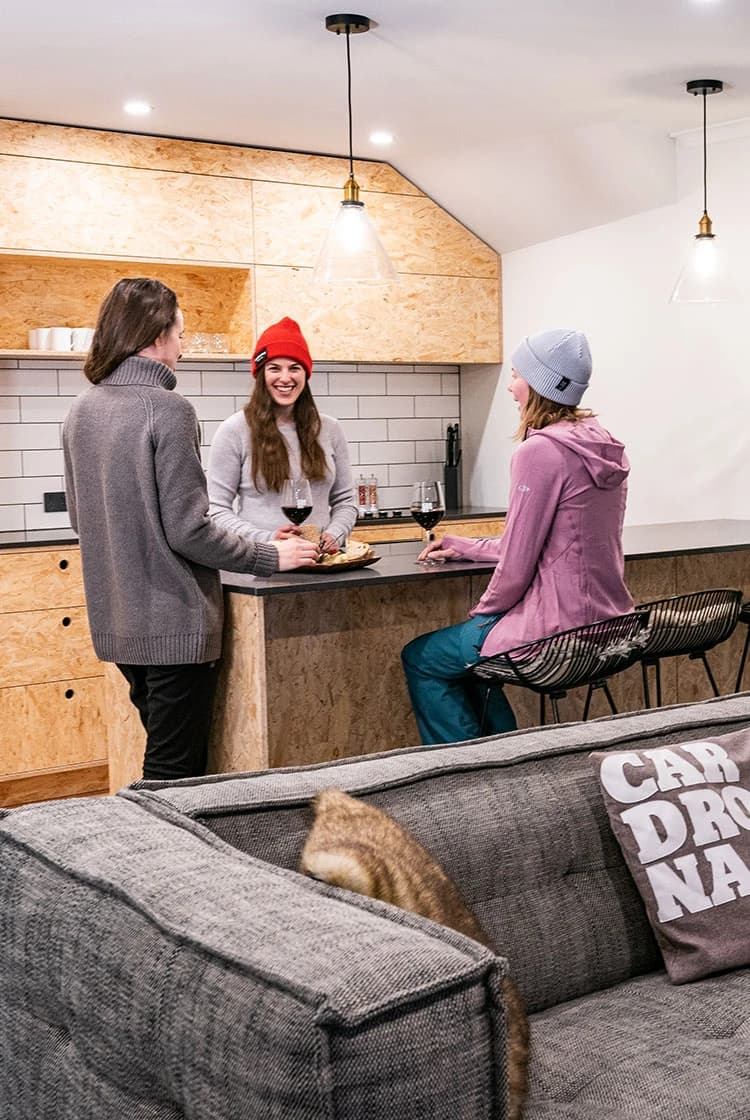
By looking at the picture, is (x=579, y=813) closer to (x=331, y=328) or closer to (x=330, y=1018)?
(x=330, y=1018)

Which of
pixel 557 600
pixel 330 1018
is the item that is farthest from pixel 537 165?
pixel 330 1018

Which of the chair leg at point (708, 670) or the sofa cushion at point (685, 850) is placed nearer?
the sofa cushion at point (685, 850)

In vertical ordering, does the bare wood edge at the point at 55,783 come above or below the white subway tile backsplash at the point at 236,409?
below

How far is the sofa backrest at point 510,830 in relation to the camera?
1741 mm

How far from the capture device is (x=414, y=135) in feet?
17.2

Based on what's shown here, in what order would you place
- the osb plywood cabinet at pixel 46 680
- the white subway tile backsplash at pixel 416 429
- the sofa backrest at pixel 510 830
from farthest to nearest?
the white subway tile backsplash at pixel 416 429 < the osb plywood cabinet at pixel 46 680 < the sofa backrest at pixel 510 830

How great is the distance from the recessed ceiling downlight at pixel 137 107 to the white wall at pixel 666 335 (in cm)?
194

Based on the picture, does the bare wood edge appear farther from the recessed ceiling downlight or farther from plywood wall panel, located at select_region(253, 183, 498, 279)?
the recessed ceiling downlight

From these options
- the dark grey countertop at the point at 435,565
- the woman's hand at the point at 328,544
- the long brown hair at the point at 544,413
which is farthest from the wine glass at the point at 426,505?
the long brown hair at the point at 544,413

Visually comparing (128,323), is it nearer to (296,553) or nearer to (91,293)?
(296,553)

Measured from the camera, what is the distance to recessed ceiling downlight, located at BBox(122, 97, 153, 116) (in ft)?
15.4

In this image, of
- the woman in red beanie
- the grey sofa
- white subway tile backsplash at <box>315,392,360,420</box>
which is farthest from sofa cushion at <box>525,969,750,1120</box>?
white subway tile backsplash at <box>315,392,360,420</box>

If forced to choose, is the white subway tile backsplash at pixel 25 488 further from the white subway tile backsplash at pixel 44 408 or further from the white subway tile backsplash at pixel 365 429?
the white subway tile backsplash at pixel 365 429

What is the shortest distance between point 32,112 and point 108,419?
2.26 metres
